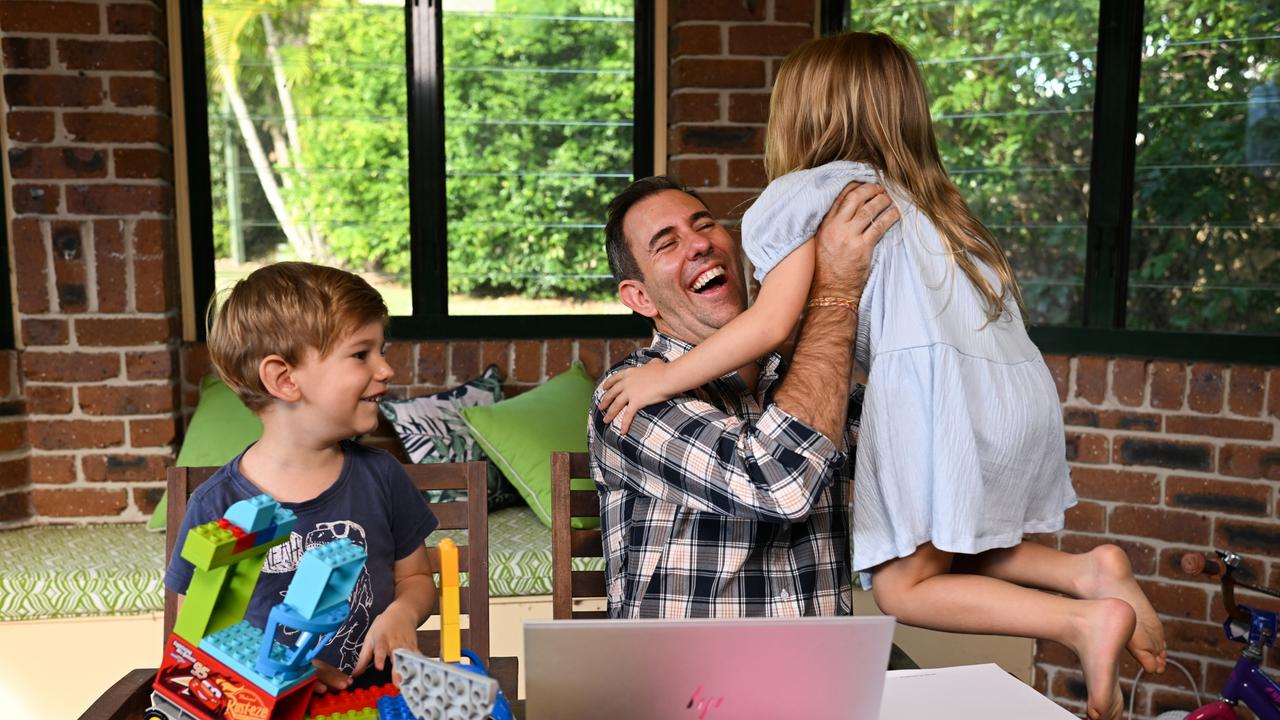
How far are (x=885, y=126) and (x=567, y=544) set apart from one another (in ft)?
2.66

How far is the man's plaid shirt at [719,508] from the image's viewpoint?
1.27 metres

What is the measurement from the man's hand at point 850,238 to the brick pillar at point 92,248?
2196mm

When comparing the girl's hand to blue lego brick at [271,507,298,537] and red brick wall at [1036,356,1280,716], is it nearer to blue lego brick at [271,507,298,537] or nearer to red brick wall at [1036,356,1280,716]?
blue lego brick at [271,507,298,537]

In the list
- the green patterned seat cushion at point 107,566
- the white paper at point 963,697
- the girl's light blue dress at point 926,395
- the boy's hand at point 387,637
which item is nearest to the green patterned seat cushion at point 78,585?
the green patterned seat cushion at point 107,566

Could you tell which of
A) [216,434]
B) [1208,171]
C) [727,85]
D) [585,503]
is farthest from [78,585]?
[1208,171]

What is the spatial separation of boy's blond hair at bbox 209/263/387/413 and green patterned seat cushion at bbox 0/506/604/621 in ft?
3.74

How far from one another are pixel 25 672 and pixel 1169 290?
3.10 meters

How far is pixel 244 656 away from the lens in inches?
33.6

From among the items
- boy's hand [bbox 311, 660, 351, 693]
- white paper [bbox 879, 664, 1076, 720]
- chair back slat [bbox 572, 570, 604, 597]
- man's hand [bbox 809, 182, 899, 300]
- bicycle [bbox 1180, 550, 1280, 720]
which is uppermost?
man's hand [bbox 809, 182, 899, 300]

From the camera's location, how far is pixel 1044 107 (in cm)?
287

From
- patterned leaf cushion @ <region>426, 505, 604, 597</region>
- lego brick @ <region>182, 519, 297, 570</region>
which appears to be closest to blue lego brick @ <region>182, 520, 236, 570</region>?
lego brick @ <region>182, 519, 297, 570</region>

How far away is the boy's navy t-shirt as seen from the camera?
1463mm

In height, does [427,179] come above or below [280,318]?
above

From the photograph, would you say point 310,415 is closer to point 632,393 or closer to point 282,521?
point 632,393
